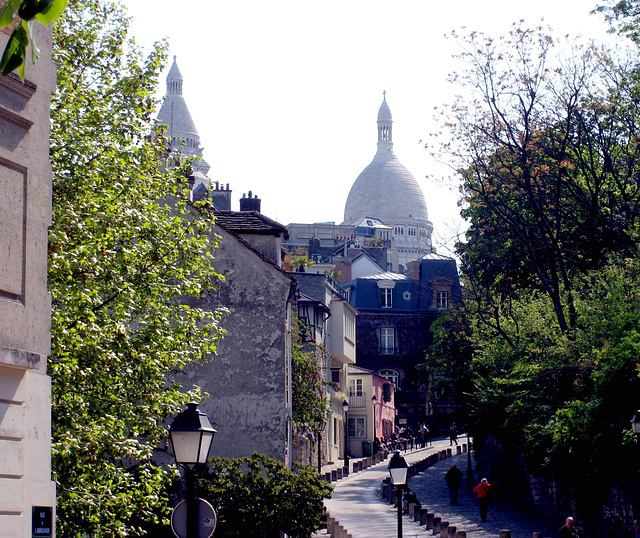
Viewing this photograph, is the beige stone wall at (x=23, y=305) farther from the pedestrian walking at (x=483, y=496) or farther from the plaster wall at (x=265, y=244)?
the pedestrian walking at (x=483, y=496)

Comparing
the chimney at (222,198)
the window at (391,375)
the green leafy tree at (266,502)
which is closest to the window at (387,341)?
the window at (391,375)

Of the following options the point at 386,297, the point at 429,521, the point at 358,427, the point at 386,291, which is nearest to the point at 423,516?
the point at 429,521

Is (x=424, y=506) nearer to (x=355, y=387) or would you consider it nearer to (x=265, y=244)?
(x=265, y=244)

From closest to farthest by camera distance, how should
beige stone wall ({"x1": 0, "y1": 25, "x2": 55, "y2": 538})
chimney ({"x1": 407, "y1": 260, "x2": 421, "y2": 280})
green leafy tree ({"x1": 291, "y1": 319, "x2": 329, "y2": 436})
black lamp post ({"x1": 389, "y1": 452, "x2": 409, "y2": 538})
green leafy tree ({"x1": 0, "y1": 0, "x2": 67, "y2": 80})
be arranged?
green leafy tree ({"x1": 0, "y1": 0, "x2": 67, "y2": 80}) → beige stone wall ({"x1": 0, "y1": 25, "x2": 55, "y2": 538}) → black lamp post ({"x1": 389, "y1": 452, "x2": 409, "y2": 538}) → green leafy tree ({"x1": 291, "y1": 319, "x2": 329, "y2": 436}) → chimney ({"x1": 407, "y1": 260, "x2": 421, "y2": 280})

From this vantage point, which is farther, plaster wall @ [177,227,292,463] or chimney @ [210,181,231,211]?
chimney @ [210,181,231,211]

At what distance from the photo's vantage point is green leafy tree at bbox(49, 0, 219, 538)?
1497cm

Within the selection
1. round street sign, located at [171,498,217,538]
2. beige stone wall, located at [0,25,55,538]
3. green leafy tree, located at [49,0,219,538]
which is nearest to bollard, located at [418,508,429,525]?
green leafy tree, located at [49,0,219,538]

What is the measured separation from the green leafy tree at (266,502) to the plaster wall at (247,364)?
364cm

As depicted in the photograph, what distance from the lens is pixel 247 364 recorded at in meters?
25.0

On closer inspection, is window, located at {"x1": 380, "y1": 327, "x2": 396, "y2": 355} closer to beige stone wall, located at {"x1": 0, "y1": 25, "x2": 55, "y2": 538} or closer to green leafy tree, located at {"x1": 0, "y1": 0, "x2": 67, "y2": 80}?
beige stone wall, located at {"x1": 0, "y1": 25, "x2": 55, "y2": 538}

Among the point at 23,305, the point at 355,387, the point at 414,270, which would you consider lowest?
the point at 355,387

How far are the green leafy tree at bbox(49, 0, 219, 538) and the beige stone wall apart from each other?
15.8ft

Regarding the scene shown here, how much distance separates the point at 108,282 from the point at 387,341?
72380mm

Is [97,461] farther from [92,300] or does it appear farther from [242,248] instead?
[242,248]
